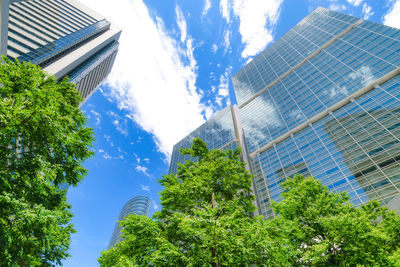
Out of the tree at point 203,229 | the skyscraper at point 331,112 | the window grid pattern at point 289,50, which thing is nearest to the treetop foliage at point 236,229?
the tree at point 203,229

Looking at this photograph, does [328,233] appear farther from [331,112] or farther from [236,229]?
[331,112]

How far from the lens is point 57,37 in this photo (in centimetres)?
4722

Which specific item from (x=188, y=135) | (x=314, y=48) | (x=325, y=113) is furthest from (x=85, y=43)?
(x=314, y=48)

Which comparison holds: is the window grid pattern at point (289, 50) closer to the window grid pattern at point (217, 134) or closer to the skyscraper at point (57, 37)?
the window grid pattern at point (217, 134)

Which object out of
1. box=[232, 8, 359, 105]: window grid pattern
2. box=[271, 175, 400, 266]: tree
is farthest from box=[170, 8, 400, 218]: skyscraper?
box=[271, 175, 400, 266]: tree

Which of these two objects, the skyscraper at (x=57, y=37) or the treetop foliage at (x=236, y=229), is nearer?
the treetop foliage at (x=236, y=229)

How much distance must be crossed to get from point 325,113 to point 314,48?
32326mm

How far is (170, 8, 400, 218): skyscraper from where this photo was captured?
33594 millimetres

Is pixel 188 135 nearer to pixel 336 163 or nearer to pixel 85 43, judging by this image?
pixel 85 43

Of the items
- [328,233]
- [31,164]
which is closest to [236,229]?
[328,233]

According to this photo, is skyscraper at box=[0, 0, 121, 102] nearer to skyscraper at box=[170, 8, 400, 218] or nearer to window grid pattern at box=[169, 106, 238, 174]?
window grid pattern at box=[169, 106, 238, 174]

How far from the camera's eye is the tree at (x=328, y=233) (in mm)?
7898

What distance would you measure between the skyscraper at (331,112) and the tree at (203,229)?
19.8 meters

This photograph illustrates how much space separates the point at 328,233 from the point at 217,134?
232 ft
